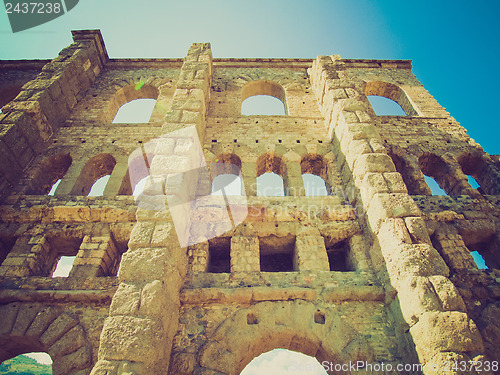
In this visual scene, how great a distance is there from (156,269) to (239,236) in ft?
6.03

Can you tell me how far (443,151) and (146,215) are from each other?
7294 mm

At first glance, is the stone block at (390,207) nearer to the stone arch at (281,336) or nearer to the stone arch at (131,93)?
the stone arch at (281,336)

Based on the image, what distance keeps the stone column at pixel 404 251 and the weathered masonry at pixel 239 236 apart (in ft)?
0.08

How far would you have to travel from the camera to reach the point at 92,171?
754 centimetres

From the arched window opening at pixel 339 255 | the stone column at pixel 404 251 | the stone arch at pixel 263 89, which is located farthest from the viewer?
the stone arch at pixel 263 89

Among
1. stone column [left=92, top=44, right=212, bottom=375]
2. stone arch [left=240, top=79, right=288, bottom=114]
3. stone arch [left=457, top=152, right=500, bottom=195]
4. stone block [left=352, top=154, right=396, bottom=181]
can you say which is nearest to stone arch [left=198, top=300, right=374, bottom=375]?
stone column [left=92, top=44, right=212, bottom=375]

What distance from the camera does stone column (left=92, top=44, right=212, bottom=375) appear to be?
3.43m

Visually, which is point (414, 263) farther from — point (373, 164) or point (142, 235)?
point (142, 235)

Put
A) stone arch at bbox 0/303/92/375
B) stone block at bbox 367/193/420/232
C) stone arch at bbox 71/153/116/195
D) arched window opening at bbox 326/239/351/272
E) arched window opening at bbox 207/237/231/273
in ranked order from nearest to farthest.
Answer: stone arch at bbox 0/303/92/375
stone block at bbox 367/193/420/232
arched window opening at bbox 207/237/231/273
arched window opening at bbox 326/239/351/272
stone arch at bbox 71/153/116/195

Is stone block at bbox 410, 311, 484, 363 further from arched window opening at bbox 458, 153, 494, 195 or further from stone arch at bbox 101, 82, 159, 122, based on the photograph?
stone arch at bbox 101, 82, 159, 122

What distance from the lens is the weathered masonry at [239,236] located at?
402cm

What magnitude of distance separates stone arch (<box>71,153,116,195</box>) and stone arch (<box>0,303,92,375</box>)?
2.73 m

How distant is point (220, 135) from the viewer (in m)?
7.89

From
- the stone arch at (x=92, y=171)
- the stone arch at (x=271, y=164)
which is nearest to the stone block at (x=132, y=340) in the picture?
the stone arch at (x=92, y=171)
